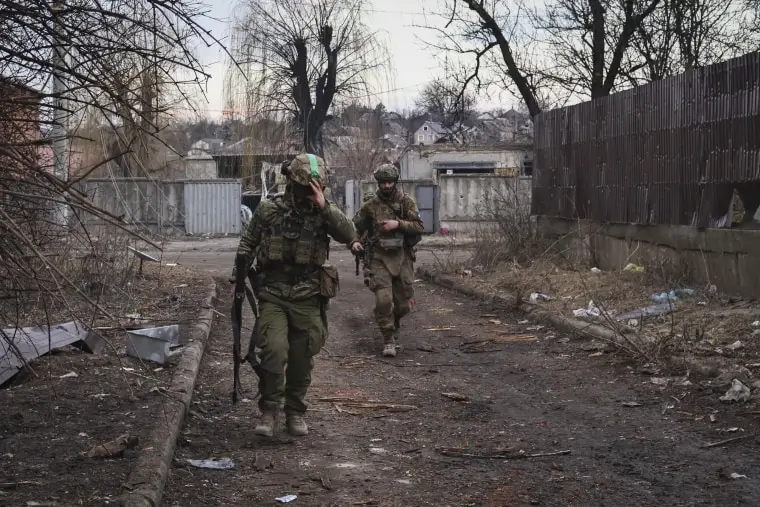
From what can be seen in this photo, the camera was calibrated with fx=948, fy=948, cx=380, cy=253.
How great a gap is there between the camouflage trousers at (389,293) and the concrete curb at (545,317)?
1.80 metres

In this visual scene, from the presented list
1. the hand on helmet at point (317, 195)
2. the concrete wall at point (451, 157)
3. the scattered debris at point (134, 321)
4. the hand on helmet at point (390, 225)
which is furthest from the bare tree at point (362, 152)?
the hand on helmet at point (317, 195)

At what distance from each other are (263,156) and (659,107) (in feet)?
80.5

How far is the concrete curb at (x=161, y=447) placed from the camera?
449 centimetres

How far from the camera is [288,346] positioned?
6.35m

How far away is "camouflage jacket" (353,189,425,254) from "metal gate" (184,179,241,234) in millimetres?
24084

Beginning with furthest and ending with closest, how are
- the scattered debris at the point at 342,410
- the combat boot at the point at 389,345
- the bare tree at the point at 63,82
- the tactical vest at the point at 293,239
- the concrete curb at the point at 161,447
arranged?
the combat boot at the point at 389,345
the scattered debris at the point at 342,410
the tactical vest at the point at 293,239
the concrete curb at the point at 161,447
the bare tree at the point at 63,82

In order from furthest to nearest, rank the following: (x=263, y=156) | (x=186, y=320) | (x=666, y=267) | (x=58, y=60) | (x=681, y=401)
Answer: (x=263, y=156) < (x=666, y=267) < (x=186, y=320) < (x=681, y=401) < (x=58, y=60)

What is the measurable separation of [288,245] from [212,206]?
28217mm

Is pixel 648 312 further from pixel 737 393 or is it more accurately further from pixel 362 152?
pixel 362 152

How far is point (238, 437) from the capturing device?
6.26 m

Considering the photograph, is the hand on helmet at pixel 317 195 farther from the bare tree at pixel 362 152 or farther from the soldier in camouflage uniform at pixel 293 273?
the bare tree at pixel 362 152

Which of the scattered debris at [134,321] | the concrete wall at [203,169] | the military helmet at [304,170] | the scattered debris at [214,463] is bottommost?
the scattered debris at [214,463]

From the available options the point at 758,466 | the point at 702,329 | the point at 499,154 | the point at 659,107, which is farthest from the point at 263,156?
the point at 758,466

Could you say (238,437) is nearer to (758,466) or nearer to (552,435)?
(552,435)
